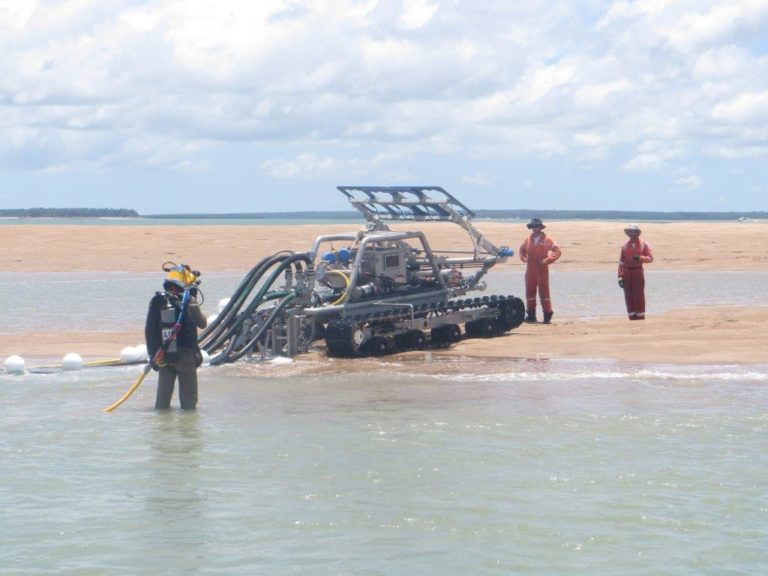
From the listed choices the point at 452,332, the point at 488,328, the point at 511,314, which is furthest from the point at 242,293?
the point at 511,314

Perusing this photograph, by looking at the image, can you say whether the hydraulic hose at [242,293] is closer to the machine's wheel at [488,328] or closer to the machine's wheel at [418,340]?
the machine's wheel at [418,340]

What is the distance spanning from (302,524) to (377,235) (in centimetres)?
870

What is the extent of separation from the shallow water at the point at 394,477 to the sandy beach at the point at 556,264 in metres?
2.42

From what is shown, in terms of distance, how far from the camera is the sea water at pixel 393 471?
7.47 meters

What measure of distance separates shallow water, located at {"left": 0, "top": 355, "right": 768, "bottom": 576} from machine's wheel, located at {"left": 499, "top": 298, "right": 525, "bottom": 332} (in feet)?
12.3

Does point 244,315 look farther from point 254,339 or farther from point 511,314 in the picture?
point 511,314

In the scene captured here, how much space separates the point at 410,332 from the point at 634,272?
3986mm

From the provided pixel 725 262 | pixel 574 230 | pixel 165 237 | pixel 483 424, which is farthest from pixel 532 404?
pixel 574 230

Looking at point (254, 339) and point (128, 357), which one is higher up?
point (254, 339)

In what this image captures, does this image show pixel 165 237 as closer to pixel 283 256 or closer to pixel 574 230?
pixel 574 230

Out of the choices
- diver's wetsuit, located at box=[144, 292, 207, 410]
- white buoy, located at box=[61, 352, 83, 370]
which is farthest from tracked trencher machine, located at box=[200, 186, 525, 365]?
diver's wetsuit, located at box=[144, 292, 207, 410]

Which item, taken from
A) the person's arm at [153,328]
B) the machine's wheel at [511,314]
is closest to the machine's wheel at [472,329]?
the machine's wheel at [511,314]

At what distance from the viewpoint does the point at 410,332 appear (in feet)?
53.8

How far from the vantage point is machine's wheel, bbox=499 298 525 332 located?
58.5 feet
